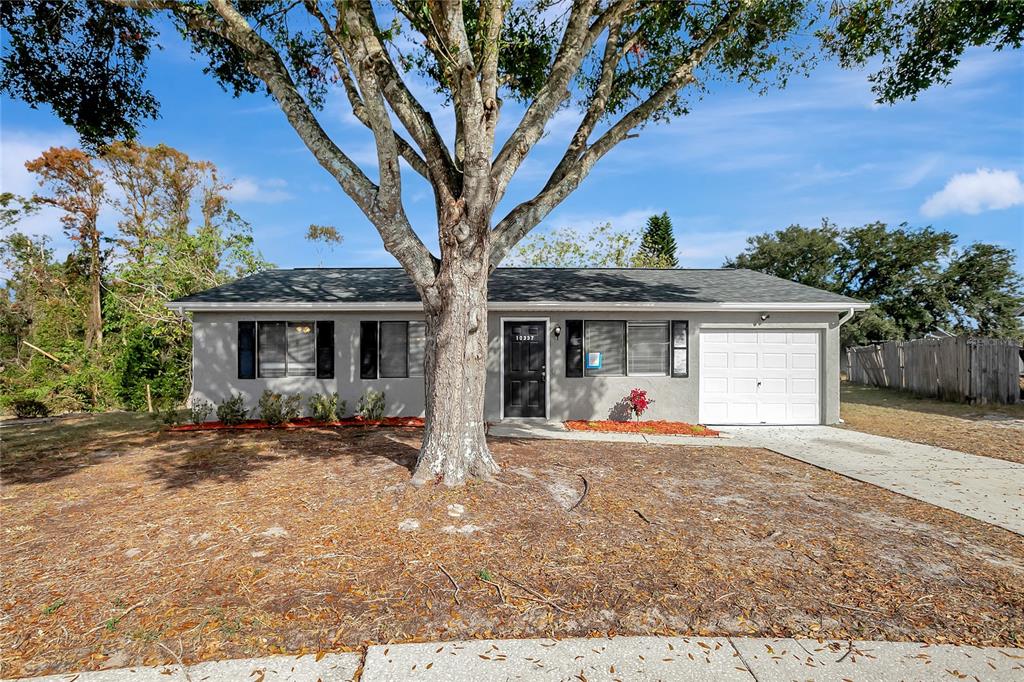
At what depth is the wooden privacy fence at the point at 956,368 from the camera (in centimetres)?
1241

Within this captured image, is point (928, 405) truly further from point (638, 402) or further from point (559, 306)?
point (559, 306)

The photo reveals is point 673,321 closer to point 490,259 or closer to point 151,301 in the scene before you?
point 490,259

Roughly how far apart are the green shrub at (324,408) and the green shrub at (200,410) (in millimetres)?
2012

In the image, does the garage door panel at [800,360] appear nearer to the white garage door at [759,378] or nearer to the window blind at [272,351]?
the white garage door at [759,378]

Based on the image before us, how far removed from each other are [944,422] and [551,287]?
8964 mm

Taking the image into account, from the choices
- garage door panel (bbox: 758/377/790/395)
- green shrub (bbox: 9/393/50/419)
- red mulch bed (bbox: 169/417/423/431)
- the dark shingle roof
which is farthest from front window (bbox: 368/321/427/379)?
green shrub (bbox: 9/393/50/419)

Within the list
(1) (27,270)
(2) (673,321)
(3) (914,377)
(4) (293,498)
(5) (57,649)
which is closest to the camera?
(5) (57,649)

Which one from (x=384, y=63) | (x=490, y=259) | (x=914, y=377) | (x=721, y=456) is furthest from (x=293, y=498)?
(x=914, y=377)

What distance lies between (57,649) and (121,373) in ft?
46.5

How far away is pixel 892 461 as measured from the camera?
7117mm

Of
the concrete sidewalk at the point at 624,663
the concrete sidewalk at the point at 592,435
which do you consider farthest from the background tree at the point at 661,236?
the concrete sidewalk at the point at 624,663

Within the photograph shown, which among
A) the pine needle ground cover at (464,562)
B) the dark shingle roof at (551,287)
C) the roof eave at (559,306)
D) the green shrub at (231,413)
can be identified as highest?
the dark shingle roof at (551,287)

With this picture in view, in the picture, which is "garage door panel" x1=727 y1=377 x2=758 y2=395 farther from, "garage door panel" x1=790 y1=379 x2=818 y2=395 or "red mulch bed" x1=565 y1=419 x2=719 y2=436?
"red mulch bed" x1=565 y1=419 x2=719 y2=436

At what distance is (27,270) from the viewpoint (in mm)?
19562
